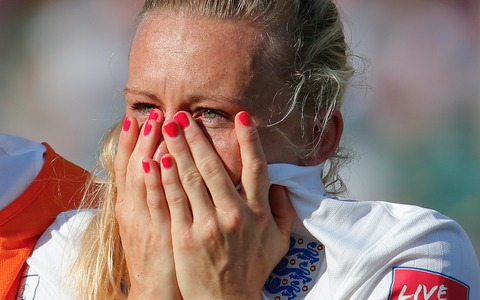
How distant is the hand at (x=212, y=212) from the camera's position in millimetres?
1948

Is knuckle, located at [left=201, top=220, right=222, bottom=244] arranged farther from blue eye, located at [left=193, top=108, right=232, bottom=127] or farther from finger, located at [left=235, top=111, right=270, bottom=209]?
blue eye, located at [left=193, top=108, right=232, bottom=127]

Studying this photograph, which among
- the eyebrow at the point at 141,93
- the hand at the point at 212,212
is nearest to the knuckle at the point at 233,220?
the hand at the point at 212,212

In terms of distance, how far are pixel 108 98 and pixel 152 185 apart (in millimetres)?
3813

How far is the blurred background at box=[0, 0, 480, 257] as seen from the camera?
5457 millimetres

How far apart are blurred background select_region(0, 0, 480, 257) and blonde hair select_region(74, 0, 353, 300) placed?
2.83m

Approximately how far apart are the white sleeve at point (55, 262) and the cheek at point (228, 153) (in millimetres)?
490

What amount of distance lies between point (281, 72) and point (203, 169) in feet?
1.08

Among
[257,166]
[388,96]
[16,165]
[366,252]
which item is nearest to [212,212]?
[257,166]

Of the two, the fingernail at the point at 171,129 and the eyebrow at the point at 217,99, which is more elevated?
the eyebrow at the point at 217,99

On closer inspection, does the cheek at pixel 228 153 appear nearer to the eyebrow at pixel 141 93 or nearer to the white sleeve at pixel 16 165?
the eyebrow at pixel 141 93

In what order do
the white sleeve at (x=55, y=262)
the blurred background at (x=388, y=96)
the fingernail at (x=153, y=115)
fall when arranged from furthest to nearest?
1. the blurred background at (x=388, y=96)
2. the white sleeve at (x=55, y=262)
3. the fingernail at (x=153, y=115)

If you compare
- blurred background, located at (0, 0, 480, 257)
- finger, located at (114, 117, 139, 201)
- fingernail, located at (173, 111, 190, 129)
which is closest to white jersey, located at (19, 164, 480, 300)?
fingernail, located at (173, 111, 190, 129)

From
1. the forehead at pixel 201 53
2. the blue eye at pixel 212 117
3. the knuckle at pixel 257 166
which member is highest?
the forehead at pixel 201 53

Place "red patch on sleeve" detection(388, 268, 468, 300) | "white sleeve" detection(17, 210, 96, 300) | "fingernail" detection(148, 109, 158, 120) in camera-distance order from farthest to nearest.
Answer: "white sleeve" detection(17, 210, 96, 300) < "fingernail" detection(148, 109, 158, 120) < "red patch on sleeve" detection(388, 268, 468, 300)
